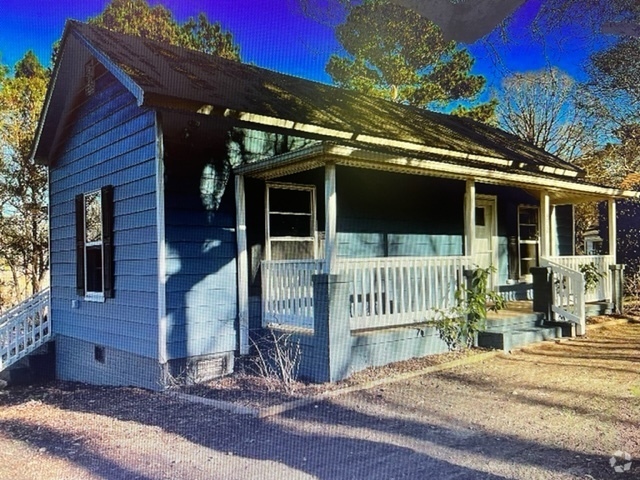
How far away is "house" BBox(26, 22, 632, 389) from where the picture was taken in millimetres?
6637

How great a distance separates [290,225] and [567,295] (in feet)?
15.2

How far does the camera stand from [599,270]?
10.2 meters

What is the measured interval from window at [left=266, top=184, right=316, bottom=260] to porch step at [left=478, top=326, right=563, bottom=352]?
270 centimetres

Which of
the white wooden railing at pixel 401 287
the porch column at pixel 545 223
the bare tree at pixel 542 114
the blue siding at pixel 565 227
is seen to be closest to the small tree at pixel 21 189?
the white wooden railing at pixel 401 287

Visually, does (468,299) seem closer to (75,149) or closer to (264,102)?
(264,102)

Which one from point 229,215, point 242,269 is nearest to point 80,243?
point 229,215

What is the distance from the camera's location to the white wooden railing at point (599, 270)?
385 inches

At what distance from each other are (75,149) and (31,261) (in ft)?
20.8

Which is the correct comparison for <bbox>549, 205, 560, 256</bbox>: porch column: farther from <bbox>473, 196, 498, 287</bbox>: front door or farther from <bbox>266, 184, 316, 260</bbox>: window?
<bbox>266, 184, 316, 260</bbox>: window

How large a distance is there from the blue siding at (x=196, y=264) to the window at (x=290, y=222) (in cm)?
65

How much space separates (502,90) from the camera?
2269 centimetres

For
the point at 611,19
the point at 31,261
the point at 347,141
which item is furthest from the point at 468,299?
the point at 31,261

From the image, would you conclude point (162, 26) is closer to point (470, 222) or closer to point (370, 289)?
point (470, 222)

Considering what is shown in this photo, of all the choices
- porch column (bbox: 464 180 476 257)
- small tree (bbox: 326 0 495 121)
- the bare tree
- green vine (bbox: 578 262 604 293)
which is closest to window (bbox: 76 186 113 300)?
porch column (bbox: 464 180 476 257)
